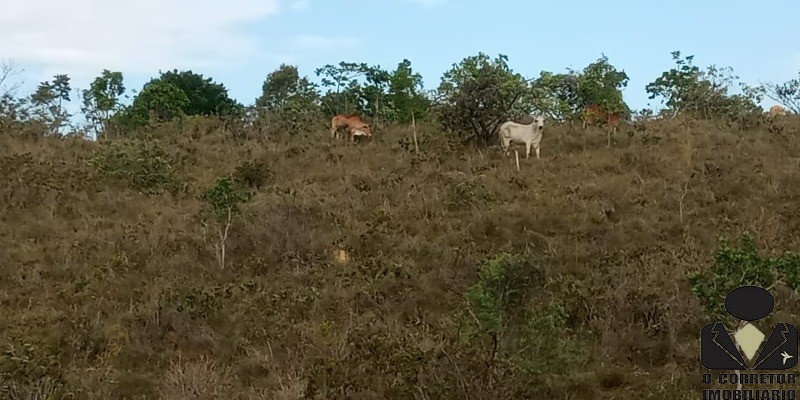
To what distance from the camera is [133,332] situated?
8.85 metres

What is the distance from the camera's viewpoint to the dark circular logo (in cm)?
517

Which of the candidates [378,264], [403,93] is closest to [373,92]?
[403,93]

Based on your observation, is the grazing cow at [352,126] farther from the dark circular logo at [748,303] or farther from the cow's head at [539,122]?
the dark circular logo at [748,303]

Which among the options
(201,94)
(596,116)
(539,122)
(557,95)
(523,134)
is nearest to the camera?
(539,122)

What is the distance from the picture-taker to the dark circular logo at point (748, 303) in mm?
5168

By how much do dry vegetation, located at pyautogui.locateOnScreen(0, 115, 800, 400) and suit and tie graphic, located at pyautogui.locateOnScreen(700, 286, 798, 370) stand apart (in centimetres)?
104

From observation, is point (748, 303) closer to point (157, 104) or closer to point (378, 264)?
point (378, 264)

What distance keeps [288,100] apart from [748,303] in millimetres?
18985

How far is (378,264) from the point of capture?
1059 cm

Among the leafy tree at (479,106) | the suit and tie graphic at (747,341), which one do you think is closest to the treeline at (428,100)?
the leafy tree at (479,106)

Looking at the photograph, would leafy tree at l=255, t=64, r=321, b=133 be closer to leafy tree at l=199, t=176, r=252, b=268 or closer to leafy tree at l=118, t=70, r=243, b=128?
leafy tree at l=118, t=70, r=243, b=128

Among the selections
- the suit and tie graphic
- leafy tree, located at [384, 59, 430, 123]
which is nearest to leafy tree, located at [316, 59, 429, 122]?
leafy tree, located at [384, 59, 430, 123]

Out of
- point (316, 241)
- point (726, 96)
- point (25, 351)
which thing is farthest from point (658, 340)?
point (726, 96)

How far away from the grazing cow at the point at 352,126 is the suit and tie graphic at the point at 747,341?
12071mm
